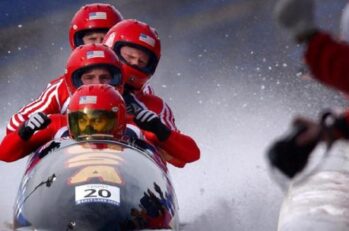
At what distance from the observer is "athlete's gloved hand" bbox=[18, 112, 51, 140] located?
7.73 m

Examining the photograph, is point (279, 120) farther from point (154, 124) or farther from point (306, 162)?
point (306, 162)

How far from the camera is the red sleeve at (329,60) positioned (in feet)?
Answer: 14.7

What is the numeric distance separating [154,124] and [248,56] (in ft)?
16.7

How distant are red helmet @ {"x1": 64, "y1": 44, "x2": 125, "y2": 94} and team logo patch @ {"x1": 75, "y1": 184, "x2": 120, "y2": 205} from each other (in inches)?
64.4

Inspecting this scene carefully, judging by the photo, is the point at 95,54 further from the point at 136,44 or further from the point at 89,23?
the point at 89,23

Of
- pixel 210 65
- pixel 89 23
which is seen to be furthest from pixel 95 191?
pixel 210 65

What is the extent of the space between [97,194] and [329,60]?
2185mm

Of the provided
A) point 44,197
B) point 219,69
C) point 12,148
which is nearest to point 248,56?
point 219,69

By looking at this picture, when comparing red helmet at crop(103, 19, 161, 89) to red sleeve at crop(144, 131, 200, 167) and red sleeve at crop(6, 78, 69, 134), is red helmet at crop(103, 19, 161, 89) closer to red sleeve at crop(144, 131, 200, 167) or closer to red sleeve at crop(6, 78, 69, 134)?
red sleeve at crop(6, 78, 69, 134)

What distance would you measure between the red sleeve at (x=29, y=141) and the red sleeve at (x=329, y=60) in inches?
135

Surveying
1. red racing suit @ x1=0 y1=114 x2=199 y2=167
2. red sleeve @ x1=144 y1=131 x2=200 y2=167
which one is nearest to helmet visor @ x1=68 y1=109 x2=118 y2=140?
red racing suit @ x1=0 y1=114 x2=199 y2=167

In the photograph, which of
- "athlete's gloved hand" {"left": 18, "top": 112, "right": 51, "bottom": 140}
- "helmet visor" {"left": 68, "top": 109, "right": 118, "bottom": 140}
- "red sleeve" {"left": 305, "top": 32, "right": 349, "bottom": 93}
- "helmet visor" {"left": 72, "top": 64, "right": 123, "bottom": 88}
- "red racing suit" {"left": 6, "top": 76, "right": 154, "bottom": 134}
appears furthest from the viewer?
"red racing suit" {"left": 6, "top": 76, "right": 154, "bottom": 134}

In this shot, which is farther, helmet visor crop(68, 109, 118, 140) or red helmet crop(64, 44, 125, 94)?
red helmet crop(64, 44, 125, 94)

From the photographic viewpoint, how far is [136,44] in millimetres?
9117
